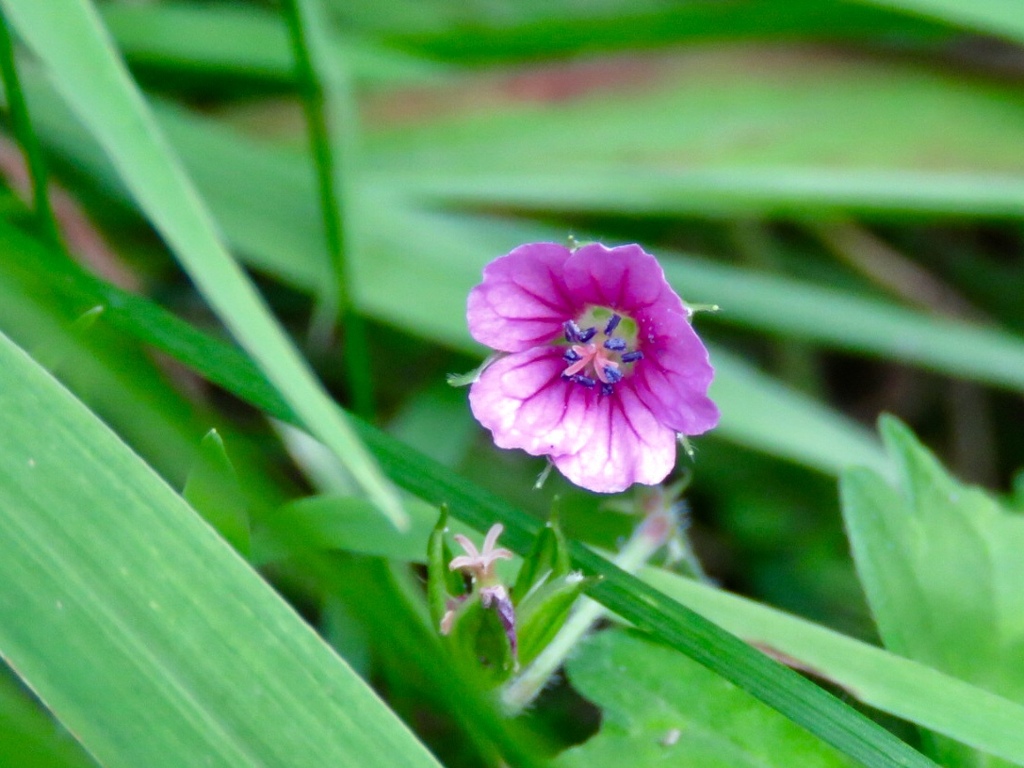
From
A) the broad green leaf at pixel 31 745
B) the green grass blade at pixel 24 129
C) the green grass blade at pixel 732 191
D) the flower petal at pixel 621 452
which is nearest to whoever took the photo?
the broad green leaf at pixel 31 745

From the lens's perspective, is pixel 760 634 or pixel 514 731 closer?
pixel 514 731

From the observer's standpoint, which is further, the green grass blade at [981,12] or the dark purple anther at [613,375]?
the green grass blade at [981,12]

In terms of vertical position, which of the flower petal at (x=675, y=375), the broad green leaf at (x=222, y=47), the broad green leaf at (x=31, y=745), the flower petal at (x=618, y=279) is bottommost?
the broad green leaf at (x=31, y=745)

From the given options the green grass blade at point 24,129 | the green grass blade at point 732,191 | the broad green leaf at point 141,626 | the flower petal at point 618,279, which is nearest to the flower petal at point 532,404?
the flower petal at point 618,279

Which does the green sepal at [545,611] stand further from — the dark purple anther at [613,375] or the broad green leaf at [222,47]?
the broad green leaf at [222,47]

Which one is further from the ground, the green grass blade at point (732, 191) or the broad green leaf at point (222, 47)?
the broad green leaf at point (222, 47)

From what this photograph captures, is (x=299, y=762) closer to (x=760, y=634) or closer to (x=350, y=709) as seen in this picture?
(x=350, y=709)

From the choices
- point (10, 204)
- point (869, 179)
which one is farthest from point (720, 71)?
point (10, 204)
